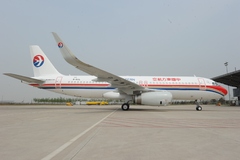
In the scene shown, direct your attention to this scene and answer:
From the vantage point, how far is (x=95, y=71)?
1396 cm

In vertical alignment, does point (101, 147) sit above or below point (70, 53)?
below

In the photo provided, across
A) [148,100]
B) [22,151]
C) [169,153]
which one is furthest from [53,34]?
[169,153]

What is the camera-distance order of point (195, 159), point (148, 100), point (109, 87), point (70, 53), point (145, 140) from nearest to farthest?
point (195, 159), point (145, 140), point (70, 53), point (148, 100), point (109, 87)

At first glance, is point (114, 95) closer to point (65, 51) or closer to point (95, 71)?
point (95, 71)

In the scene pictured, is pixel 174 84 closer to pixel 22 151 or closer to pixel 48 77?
pixel 48 77

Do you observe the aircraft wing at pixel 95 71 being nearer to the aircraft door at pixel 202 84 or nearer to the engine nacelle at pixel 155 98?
the engine nacelle at pixel 155 98

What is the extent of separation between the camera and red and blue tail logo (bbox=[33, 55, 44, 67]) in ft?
65.8

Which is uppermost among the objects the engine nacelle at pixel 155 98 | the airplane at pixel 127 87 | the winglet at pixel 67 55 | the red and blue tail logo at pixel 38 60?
the red and blue tail logo at pixel 38 60

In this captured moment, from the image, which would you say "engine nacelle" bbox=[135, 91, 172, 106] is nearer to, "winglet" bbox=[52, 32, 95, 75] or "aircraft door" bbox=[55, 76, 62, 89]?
"winglet" bbox=[52, 32, 95, 75]

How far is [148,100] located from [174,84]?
4.16 m

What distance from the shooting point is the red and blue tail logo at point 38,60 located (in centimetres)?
2005

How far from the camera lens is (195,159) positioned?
124 inches

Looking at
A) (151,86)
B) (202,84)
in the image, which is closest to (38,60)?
(151,86)

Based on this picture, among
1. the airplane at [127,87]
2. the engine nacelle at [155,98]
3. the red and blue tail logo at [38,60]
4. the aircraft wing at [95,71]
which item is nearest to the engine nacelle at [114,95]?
the airplane at [127,87]
